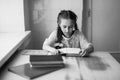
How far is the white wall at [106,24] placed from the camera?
3387mm

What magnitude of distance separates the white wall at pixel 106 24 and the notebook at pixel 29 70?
74.4 inches

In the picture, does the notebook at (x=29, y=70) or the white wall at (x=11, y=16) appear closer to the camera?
the notebook at (x=29, y=70)

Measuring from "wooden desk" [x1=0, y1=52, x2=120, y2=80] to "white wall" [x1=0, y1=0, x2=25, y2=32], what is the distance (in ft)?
3.19

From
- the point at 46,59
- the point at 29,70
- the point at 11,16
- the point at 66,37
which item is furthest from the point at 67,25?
the point at 11,16

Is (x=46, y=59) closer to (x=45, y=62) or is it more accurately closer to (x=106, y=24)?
(x=45, y=62)

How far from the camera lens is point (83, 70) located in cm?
162

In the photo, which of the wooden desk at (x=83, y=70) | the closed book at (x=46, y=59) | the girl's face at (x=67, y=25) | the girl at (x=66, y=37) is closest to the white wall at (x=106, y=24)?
the girl at (x=66, y=37)

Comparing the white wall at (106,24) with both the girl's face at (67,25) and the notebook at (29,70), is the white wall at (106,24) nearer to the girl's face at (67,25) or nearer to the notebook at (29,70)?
the girl's face at (67,25)

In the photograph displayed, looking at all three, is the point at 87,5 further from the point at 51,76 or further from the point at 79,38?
the point at 51,76

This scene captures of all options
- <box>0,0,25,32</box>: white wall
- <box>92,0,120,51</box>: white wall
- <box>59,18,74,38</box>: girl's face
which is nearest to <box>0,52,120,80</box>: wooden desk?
<box>59,18,74,38</box>: girl's face

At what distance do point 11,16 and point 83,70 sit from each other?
4.98ft

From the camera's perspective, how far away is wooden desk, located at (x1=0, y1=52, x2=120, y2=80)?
1.49 meters

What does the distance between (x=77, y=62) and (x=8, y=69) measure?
518 mm

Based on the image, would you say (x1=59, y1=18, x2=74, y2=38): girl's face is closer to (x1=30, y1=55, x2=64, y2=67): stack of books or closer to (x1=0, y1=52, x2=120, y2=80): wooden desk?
(x1=0, y1=52, x2=120, y2=80): wooden desk
